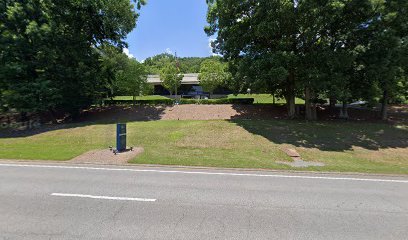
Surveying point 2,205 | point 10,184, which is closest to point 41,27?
point 10,184

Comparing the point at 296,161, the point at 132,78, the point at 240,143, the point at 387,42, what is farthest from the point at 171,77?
the point at 296,161

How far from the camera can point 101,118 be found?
26.5m

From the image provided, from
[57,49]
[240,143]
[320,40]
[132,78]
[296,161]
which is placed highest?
[320,40]

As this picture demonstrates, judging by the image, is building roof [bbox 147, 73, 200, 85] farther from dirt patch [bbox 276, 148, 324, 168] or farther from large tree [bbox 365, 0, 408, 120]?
dirt patch [bbox 276, 148, 324, 168]

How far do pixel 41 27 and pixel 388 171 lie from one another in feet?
79.8

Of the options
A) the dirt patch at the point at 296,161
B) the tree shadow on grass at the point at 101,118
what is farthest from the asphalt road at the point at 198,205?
the tree shadow on grass at the point at 101,118

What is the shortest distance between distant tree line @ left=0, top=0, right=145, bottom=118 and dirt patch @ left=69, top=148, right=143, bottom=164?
11368 mm

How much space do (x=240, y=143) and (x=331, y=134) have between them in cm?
671

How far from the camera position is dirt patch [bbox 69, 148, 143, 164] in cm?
1180

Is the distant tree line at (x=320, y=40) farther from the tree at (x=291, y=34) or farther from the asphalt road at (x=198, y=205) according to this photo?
the asphalt road at (x=198, y=205)

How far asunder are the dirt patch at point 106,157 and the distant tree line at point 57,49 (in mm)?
11368

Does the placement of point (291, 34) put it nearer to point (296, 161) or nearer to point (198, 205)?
point (296, 161)

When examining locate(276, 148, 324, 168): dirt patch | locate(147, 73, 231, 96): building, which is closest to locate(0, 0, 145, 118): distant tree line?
locate(276, 148, 324, 168): dirt patch

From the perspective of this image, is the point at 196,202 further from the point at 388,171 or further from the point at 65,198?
the point at 388,171
